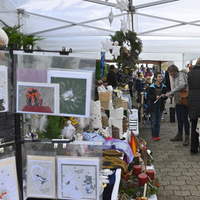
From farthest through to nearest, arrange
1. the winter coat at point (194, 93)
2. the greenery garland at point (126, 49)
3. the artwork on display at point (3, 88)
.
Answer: the winter coat at point (194, 93), the greenery garland at point (126, 49), the artwork on display at point (3, 88)

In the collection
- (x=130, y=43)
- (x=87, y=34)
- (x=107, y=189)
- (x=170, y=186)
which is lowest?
(x=170, y=186)

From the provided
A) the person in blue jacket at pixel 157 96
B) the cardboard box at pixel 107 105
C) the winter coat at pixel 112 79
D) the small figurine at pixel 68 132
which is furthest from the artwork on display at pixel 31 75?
the winter coat at pixel 112 79

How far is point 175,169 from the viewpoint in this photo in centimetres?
345

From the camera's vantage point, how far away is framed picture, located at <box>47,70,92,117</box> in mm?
1012

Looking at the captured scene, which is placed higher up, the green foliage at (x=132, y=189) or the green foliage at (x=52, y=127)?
the green foliage at (x=52, y=127)

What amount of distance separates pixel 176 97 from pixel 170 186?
2007mm

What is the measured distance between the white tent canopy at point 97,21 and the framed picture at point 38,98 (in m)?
3.00

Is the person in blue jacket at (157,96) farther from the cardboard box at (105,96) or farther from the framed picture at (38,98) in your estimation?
the framed picture at (38,98)

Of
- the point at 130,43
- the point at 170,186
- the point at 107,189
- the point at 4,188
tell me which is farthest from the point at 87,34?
the point at 4,188

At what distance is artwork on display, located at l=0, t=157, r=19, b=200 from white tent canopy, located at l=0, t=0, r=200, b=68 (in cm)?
314

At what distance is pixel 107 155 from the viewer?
203cm

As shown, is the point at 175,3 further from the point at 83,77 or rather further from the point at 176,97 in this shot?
the point at 83,77

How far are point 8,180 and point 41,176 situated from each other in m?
0.15

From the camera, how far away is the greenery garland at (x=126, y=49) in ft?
11.3
